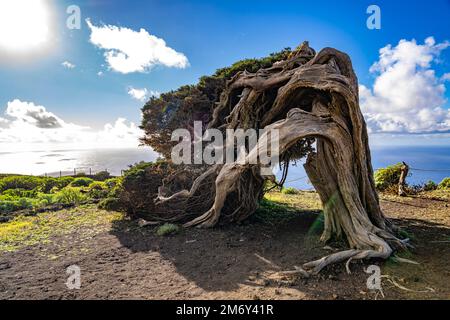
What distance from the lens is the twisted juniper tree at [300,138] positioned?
6.72 metres

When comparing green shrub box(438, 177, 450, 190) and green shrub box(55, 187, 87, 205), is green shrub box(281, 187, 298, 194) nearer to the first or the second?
green shrub box(438, 177, 450, 190)

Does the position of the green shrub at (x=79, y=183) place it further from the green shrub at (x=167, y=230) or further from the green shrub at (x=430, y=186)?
the green shrub at (x=430, y=186)

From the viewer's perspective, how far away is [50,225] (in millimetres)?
10148

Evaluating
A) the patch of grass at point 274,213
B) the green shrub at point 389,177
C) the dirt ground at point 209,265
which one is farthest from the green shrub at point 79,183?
the green shrub at point 389,177

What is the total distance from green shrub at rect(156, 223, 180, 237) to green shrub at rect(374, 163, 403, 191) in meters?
12.4

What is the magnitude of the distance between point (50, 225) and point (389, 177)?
55.2 feet

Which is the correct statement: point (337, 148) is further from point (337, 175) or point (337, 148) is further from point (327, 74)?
point (327, 74)

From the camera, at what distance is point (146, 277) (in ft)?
18.8

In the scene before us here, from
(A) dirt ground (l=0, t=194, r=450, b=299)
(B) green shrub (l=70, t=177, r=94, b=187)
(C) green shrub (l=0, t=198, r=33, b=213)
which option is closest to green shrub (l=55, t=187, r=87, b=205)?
(C) green shrub (l=0, t=198, r=33, b=213)

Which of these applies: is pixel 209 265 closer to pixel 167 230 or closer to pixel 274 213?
pixel 167 230

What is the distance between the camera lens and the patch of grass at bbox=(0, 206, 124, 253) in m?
8.48

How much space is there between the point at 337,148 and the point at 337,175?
69 cm

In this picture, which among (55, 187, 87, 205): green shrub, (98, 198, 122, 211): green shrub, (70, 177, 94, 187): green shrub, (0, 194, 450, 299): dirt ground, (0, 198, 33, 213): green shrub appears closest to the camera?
(0, 194, 450, 299): dirt ground
